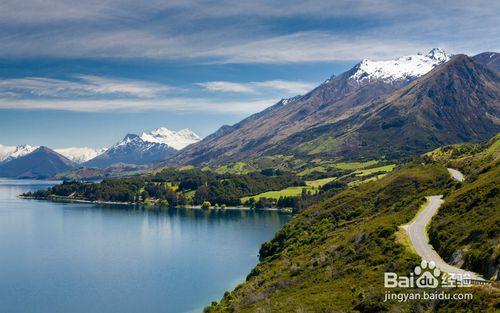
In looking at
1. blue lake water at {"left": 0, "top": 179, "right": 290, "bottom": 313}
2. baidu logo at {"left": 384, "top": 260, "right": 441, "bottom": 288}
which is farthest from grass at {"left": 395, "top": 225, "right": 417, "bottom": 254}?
blue lake water at {"left": 0, "top": 179, "right": 290, "bottom": 313}

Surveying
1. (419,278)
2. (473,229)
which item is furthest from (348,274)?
(473,229)

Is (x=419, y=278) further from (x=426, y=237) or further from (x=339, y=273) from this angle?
(x=426, y=237)

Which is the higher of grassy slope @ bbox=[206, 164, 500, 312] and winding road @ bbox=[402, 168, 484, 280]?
winding road @ bbox=[402, 168, 484, 280]

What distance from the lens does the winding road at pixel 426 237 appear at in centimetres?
5462

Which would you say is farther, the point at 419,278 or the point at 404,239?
the point at 404,239

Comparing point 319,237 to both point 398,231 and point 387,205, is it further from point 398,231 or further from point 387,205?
point 398,231

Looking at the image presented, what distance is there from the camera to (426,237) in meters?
73.2

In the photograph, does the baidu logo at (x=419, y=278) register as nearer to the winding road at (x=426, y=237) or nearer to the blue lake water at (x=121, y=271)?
the winding road at (x=426, y=237)

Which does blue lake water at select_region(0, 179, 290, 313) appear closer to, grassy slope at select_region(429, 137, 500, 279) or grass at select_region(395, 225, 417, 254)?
grass at select_region(395, 225, 417, 254)

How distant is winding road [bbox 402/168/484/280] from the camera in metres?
54.6

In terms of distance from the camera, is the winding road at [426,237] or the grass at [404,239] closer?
the winding road at [426,237]

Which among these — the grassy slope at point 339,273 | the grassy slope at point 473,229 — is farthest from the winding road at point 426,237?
the grassy slope at point 339,273

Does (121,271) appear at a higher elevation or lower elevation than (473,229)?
lower

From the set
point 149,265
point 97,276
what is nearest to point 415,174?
point 149,265
